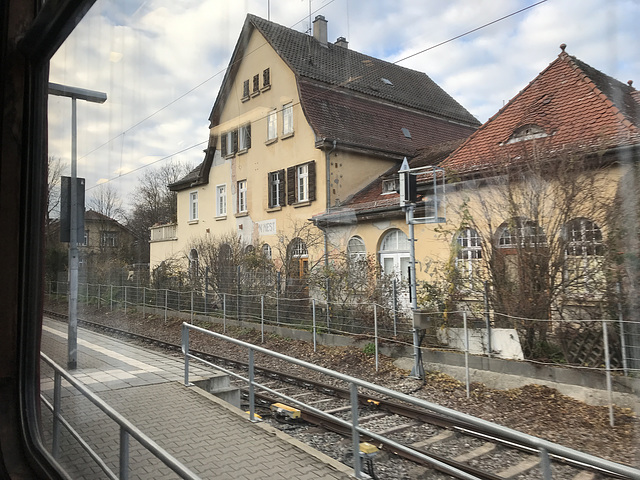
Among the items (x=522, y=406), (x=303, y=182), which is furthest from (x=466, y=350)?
(x=303, y=182)

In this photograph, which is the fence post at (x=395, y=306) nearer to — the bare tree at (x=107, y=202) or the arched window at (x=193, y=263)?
the arched window at (x=193, y=263)

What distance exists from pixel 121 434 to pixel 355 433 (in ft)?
3.58

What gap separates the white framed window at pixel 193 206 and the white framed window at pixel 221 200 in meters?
0.12

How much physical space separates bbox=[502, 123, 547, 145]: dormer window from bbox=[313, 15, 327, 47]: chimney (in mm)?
842

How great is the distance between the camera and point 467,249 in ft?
5.32

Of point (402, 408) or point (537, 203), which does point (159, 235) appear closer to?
point (402, 408)

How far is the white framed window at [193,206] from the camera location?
2602 millimetres

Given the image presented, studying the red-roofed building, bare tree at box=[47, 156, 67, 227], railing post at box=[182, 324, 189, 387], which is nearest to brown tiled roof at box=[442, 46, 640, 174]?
the red-roofed building

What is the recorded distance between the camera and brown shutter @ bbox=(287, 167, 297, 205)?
2.30 m

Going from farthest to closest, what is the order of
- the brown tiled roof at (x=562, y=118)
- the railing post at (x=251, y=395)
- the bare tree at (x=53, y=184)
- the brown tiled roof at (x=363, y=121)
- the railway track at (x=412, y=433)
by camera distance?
the railing post at (x=251, y=395) < the bare tree at (x=53, y=184) < the brown tiled roof at (x=363, y=121) < the railway track at (x=412, y=433) < the brown tiled roof at (x=562, y=118)

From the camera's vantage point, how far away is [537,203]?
1.36 m

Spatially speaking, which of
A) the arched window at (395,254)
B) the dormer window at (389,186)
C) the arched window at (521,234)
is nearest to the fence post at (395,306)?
the arched window at (395,254)

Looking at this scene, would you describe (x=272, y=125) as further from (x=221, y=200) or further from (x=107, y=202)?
(x=107, y=202)

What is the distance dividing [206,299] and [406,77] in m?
2.74
